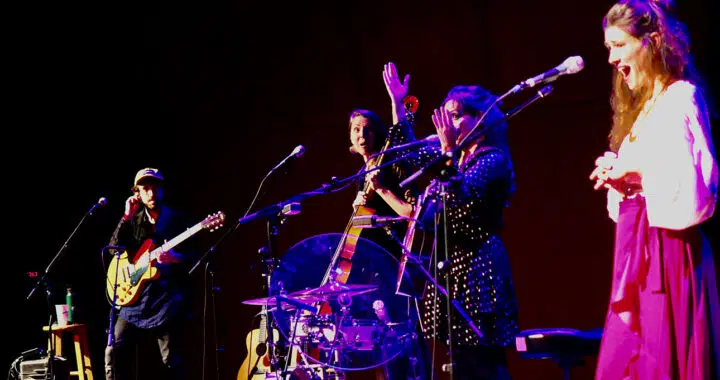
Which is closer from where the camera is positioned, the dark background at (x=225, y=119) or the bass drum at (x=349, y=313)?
the bass drum at (x=349, y=313)

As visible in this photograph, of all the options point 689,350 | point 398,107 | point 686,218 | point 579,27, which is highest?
point 579,27

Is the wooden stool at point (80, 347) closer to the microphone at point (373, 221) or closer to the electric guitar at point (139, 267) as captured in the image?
the electric guitar at point (139, 267)

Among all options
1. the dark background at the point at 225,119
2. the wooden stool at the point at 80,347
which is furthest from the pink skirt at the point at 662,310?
the wooden stool at the point at 80,347

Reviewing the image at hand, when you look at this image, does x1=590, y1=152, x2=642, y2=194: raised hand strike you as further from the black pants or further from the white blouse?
the black pants

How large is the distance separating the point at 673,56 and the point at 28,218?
18.5ft

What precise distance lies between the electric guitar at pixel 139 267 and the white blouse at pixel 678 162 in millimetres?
3683

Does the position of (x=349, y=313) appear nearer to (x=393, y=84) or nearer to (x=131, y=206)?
(x=393, y=84)

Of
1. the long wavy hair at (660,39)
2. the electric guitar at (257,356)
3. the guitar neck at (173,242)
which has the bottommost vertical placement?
the electric guitar at (257,356)

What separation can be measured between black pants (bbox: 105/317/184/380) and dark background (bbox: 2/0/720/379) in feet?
1.03

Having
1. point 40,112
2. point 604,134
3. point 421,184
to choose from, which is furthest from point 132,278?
point 604,134

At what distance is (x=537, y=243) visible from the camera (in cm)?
513

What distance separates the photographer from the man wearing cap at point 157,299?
5.16 metres

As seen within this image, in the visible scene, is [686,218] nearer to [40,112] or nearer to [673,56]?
[673,56]

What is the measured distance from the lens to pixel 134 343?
17.4ft
